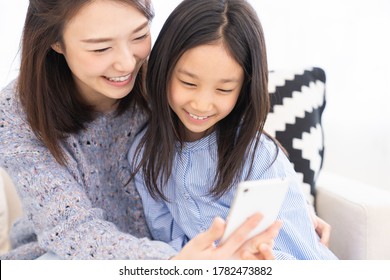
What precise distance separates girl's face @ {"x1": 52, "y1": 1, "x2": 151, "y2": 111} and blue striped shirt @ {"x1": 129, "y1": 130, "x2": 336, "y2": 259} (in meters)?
0.20

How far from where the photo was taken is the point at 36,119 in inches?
46.3

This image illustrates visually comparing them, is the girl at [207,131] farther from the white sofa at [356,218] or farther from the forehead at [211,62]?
the white sofa at [356,218]

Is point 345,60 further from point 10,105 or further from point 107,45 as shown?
point 10,105

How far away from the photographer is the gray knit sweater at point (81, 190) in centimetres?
109

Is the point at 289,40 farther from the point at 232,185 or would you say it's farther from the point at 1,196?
the point at 1,196

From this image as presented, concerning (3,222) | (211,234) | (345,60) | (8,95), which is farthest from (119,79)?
(345,60)

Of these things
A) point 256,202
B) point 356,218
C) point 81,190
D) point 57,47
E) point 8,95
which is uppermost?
point 57,47

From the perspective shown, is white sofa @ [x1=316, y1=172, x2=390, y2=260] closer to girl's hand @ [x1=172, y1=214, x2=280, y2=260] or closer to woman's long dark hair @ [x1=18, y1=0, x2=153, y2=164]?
girl's hand @ [x1=172, y1=214, x2=280, y2=260]

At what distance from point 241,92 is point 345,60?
105 centimetres

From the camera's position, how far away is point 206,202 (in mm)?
1211

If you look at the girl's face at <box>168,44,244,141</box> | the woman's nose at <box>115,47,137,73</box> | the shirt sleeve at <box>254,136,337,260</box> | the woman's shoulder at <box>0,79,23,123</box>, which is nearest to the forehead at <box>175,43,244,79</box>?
the girl's face at <box>168,44,244,141</box>
